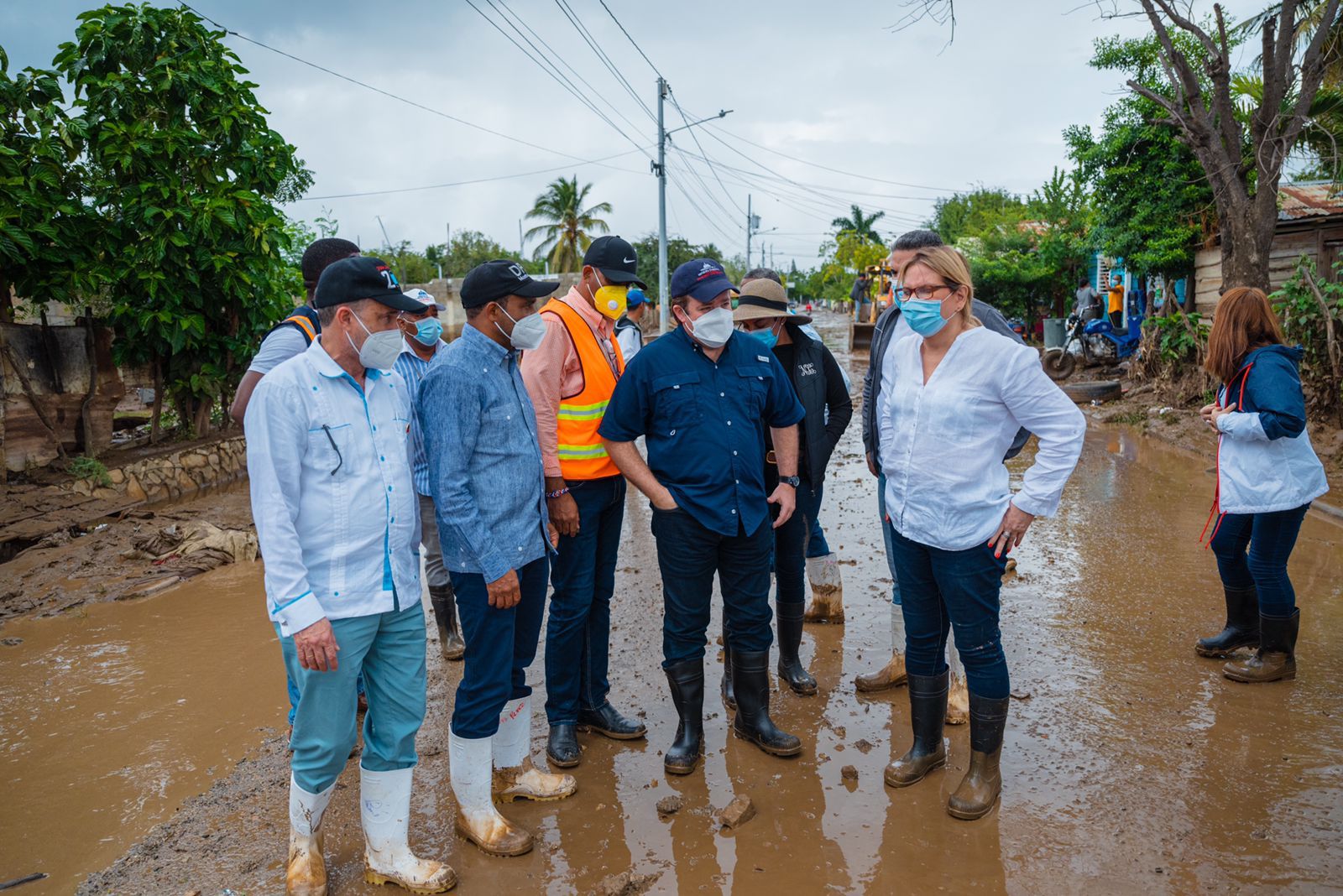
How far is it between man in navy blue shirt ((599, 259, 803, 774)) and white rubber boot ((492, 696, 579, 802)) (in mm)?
517

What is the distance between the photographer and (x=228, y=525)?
8.61m

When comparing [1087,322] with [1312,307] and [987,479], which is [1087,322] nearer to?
[1312,307]

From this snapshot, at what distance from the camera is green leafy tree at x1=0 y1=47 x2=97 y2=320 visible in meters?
7.93

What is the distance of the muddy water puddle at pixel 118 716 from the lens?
357 cm

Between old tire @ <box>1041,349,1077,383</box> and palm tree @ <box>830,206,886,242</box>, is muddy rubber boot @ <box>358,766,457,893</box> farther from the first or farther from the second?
palm tree @ <box>830,206,886,242</box>

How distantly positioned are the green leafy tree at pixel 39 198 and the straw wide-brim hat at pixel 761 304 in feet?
23.1

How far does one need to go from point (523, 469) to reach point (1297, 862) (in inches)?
118

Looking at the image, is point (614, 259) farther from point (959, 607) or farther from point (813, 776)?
point (813, 776)

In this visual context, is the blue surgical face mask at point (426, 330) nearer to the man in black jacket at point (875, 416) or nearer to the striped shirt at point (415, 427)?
the striped shirt at point (415, 427)

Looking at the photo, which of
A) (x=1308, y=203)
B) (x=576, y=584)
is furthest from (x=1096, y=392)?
(x=576, y=584)

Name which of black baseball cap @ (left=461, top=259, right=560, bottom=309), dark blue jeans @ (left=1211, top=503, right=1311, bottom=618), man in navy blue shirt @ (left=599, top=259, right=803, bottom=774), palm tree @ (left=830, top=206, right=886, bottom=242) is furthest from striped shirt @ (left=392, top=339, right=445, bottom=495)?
palm tree @ (left=830, top=206, right=886, bottom=242)

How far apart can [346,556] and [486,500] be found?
586 mm

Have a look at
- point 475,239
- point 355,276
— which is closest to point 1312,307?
point 355,276

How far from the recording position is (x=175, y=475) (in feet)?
32.7
